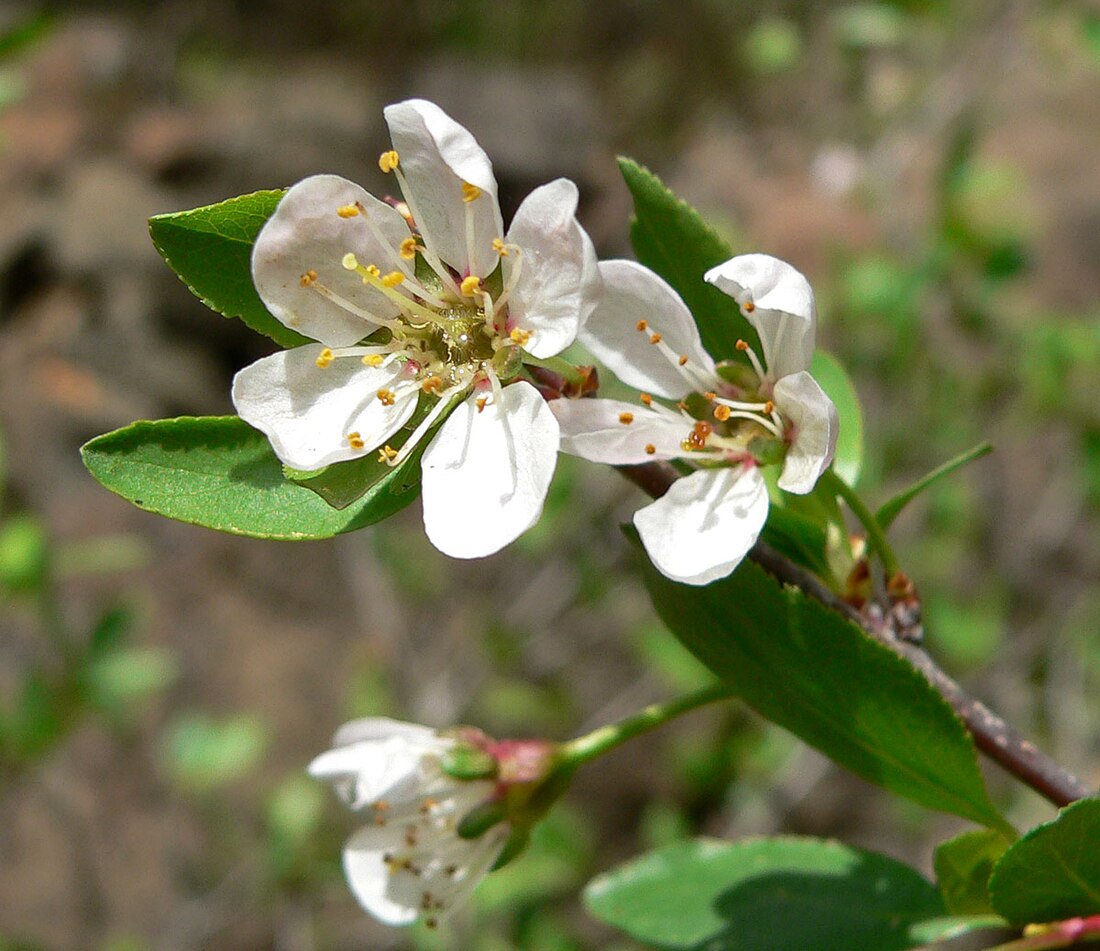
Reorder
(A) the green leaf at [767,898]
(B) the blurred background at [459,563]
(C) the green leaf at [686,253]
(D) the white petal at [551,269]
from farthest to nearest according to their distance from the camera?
1. (B) the blurred background at [459,563]
2. (A) the green leaf at [767,898]
3. (C) the green leaf at [686,253]
4. (D) the white petal at [551,269]

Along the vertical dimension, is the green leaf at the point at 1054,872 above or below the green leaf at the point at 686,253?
below

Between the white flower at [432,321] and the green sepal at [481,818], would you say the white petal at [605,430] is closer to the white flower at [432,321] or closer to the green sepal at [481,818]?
the white flower at [432,321]

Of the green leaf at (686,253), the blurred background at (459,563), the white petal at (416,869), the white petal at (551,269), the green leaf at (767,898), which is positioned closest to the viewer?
the white petal at (551,269)

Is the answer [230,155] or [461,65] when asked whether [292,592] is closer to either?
[230,155]

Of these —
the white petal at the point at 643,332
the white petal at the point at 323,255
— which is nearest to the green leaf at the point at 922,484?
the white petal at the point at 643,332

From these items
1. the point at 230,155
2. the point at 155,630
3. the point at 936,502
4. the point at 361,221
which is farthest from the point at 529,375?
the point at 230,155

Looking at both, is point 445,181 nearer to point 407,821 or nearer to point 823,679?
point 823,679

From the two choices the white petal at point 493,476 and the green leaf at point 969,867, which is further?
the green leaf at point 969,867
